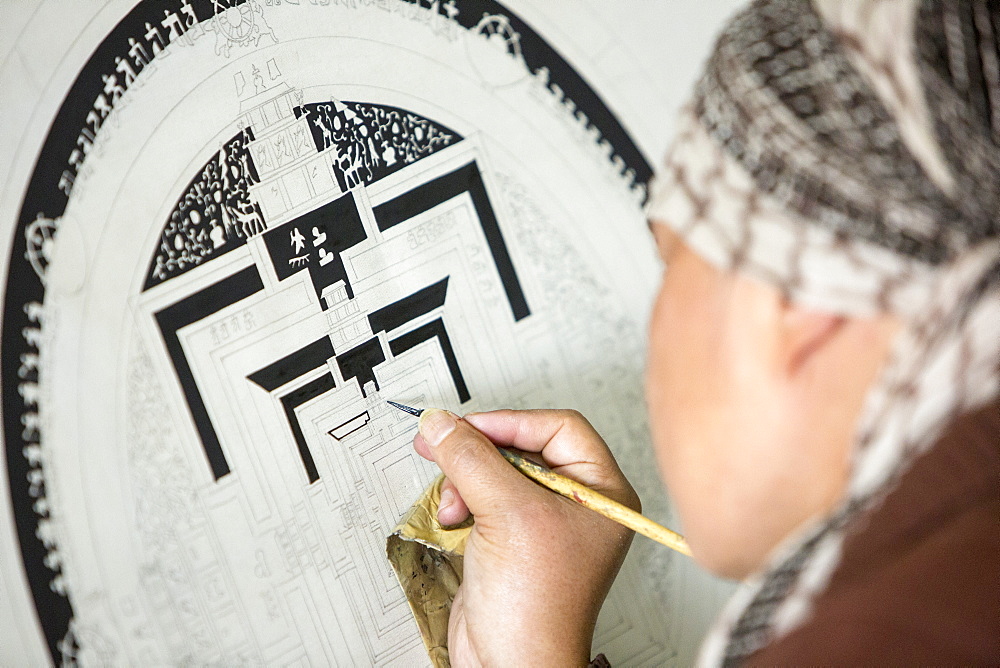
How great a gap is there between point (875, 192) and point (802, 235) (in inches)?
1.7

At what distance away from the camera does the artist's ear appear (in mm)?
452

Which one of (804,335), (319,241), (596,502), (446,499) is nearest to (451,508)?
(446,499)

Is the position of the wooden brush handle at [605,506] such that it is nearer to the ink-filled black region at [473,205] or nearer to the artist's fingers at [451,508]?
the artist's fingers at [451,508]

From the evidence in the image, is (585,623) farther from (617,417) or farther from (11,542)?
(11,542)

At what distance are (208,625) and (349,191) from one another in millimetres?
438

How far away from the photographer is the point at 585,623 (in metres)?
0.77

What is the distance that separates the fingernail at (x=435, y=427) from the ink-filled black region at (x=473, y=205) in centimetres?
20

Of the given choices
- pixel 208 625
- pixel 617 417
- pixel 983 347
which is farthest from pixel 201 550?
pixel 983 347

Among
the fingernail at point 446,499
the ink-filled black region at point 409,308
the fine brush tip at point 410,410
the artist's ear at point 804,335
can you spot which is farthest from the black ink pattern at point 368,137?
the artist's ear at point 804,335

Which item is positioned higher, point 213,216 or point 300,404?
point 213,216

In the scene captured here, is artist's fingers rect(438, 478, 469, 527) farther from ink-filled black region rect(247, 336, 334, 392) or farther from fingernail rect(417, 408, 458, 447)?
ink-filled black region rect(247, 336, 334, 392)

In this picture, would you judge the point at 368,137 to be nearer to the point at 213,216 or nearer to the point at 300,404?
the point at 213,216

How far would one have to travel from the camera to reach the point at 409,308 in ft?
2.66

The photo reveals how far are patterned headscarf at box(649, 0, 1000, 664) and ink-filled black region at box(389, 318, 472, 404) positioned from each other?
1.34 feet
